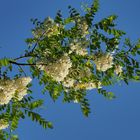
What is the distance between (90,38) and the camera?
29.1 ft

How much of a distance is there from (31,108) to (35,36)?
1662mm

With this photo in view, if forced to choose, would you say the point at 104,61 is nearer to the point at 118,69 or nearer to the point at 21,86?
the point at 118,69

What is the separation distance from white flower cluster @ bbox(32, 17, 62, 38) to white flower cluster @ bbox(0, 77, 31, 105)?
1122 mm

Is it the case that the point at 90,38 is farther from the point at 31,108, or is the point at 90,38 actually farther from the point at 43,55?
the point at 31,108

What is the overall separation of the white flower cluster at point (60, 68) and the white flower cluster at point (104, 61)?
26.6 inches

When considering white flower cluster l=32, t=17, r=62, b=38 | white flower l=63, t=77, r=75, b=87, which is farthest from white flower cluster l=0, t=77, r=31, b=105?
white flower cluster l=32, t=17, r=62, b=38

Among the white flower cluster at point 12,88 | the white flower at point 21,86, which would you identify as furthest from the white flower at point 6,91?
the white flower at point 21,86

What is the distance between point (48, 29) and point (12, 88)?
166 cm

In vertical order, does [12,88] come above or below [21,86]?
below

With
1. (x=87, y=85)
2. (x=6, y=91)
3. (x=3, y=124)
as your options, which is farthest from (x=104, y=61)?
(x=3, y=124)

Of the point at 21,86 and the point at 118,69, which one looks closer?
the point at 21,86

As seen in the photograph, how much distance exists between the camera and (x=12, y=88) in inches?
328

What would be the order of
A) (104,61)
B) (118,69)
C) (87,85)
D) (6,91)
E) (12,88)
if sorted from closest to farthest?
1. (6,91)
2. (12,88)
3. (104,61)
4. (118,69)
5. (87,85)

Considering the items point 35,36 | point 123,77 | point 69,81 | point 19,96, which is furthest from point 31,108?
point 123,77
